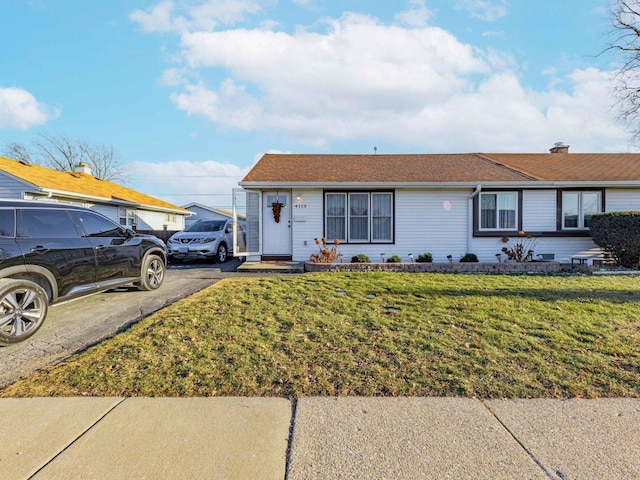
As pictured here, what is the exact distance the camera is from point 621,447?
2.37 m

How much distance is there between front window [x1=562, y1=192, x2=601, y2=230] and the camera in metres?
11.3

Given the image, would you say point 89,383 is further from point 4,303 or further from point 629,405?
point 629,405

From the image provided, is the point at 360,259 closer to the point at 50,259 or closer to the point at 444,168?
the point at 444,168

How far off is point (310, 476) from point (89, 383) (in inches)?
91.0

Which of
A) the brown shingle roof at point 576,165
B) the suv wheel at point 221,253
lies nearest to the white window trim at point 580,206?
the brown shingle roof at point 576,165

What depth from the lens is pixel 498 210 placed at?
11.4 meters

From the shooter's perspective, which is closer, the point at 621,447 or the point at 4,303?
the point at 621,447

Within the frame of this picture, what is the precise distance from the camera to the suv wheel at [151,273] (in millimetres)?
7152

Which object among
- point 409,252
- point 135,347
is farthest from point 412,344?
point 409,252

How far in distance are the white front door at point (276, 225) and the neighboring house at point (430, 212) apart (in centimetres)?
3

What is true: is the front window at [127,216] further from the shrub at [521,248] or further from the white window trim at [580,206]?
the white window trim at [580,206]

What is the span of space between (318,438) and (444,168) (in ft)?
38.1

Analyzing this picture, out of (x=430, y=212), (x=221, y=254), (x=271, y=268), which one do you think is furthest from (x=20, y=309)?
(x=430, y=212)

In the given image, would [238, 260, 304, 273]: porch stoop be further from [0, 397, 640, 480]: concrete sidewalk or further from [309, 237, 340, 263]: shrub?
[0, 397, 640, 480]: concrete sidewalk
